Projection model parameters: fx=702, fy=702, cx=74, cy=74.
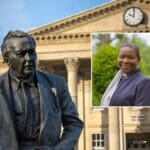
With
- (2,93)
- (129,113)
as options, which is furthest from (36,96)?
(129,113)

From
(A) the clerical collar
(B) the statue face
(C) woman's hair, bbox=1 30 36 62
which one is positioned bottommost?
(A) the clerical collar

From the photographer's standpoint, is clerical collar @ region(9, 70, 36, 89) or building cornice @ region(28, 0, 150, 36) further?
building cornice @ region(28, 0, 150, 36)

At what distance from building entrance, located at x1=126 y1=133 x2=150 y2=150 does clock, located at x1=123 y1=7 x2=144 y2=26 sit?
551 cm

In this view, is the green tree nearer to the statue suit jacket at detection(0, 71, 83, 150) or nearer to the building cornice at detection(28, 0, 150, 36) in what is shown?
Result: the building cornice at detection(28, 0, 150, 36)

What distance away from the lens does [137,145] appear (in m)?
34.9

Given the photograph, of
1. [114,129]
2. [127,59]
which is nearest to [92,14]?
[127,59]

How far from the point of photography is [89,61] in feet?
111

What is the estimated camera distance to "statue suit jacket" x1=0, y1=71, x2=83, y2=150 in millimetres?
2670

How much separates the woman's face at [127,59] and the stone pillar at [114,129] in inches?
100

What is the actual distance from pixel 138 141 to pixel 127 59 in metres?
6.48

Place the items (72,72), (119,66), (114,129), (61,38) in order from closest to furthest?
(119,66) → (114,129) → (72,72) → (61,38)

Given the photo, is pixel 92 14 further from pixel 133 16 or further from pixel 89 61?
pixel 89 61

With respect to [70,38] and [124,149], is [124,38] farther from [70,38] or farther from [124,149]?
[124,149]

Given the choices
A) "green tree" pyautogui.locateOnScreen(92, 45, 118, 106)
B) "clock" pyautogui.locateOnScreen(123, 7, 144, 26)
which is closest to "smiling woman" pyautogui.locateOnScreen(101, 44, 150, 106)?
"green tree" pyautogui.locateOnScreen(92, 45, 118, 106)
